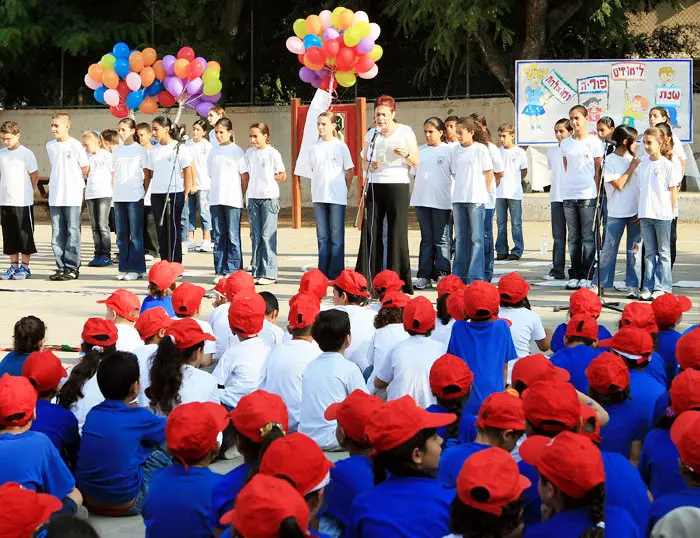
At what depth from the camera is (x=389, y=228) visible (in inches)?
476

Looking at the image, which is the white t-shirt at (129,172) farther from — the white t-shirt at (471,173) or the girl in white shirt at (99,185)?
the white t-shirt at (471,173)

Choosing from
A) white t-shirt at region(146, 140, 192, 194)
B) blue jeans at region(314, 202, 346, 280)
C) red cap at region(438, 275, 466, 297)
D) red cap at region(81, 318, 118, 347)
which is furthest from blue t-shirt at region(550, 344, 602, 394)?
white t-shirt at region(146, 140, 192, 194)

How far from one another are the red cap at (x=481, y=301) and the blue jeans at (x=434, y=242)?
5.93 metres

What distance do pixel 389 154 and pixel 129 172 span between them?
134 inches

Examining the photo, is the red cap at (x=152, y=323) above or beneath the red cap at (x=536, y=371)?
above

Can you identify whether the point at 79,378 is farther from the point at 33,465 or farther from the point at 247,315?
the point at 33,465

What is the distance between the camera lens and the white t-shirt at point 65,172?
45.4ft

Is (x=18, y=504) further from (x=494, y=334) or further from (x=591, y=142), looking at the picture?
(x=591, y=142)

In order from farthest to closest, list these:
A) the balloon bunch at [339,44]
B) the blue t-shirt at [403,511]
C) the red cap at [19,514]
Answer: the balloon bunch at [339,44] → the blue t-shirt at [403,511] → the red cap at [19,514]

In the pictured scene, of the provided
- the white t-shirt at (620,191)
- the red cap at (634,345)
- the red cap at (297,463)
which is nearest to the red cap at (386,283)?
the red cap at (634,345)

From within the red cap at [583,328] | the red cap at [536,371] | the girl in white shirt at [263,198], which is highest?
the girl in white shirt at [263,198]

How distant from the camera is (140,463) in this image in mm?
5996

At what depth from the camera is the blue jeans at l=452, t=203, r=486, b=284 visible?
1224 cm

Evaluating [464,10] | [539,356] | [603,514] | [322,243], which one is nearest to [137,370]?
[539,356]
